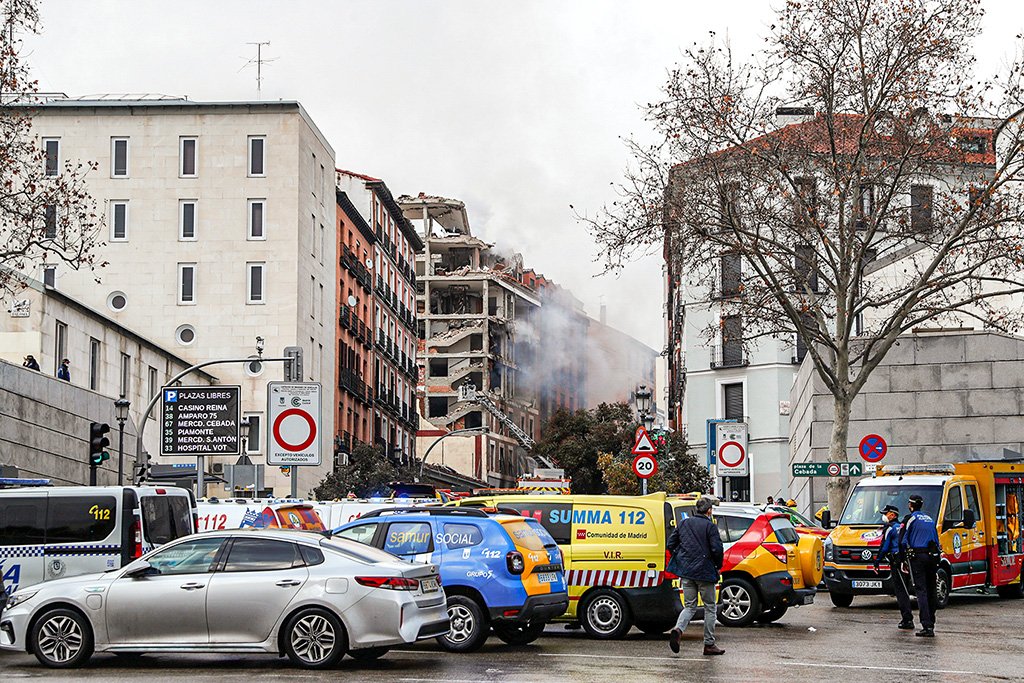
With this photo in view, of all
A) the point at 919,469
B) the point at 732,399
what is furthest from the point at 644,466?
the point at 732,399

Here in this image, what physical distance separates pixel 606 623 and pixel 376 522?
10.3ft

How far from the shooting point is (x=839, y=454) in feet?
114

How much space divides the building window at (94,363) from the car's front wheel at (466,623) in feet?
108

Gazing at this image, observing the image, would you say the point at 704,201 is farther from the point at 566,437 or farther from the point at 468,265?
the point at 468,265

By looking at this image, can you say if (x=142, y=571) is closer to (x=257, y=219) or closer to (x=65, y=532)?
(x=65, y=532)

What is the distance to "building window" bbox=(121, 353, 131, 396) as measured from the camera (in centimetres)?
4953

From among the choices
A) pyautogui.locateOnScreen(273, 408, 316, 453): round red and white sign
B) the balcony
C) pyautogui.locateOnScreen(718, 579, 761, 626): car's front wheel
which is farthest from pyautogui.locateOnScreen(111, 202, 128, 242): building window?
pyautogui.locateOnScreen(718, 579, 761, 626): car's front wheel

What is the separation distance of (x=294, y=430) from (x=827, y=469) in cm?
1552

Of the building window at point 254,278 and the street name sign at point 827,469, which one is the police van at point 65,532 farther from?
the building window at point 254,278

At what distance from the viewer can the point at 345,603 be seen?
1431 cm

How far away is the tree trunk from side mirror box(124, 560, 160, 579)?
873 inches

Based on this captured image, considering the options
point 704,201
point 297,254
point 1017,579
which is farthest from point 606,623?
point 297,254

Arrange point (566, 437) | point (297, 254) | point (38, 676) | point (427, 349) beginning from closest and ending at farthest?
point (38, 676), point (297, 254), point (566, 437), point (427, 349)

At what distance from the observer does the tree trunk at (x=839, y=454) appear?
113 ft
